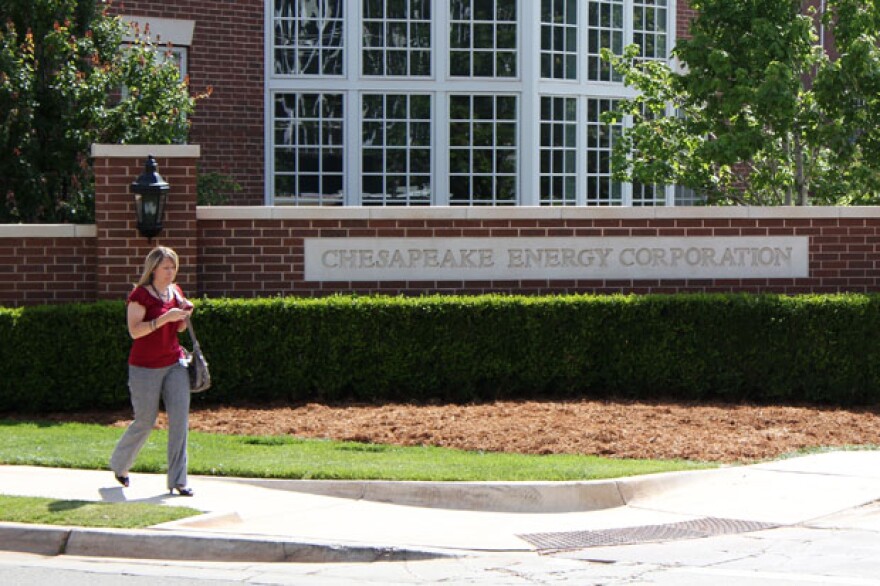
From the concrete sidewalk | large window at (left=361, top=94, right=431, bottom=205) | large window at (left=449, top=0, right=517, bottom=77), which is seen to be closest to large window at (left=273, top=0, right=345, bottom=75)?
large window at (left=361, top=94, right=431, bottom=205)

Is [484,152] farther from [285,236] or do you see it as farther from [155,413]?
[155,413]

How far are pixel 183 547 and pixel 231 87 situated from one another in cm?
1242

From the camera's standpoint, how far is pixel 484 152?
1945 cm

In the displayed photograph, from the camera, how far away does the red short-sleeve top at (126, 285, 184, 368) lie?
9367 millimetres

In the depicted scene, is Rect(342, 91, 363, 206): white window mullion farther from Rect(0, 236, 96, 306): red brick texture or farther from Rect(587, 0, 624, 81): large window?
Rect(0, 236, 96, 306): red brick texture

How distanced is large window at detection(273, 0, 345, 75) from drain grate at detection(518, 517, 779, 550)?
38.3 ft

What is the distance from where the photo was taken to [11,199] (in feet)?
52.9

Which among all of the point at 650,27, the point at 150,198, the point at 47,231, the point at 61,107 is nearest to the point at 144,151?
the point at 150,198

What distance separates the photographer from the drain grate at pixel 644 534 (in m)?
8.49

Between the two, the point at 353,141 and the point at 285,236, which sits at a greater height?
the point at 353,141

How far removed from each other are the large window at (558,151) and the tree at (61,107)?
5.31 meters

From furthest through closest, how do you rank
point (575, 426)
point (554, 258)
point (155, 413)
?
point (554, 258) → point (575, 426) → point (155, 413)

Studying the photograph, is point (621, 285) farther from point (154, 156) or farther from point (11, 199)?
point (11, 199)

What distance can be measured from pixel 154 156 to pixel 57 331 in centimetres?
204
